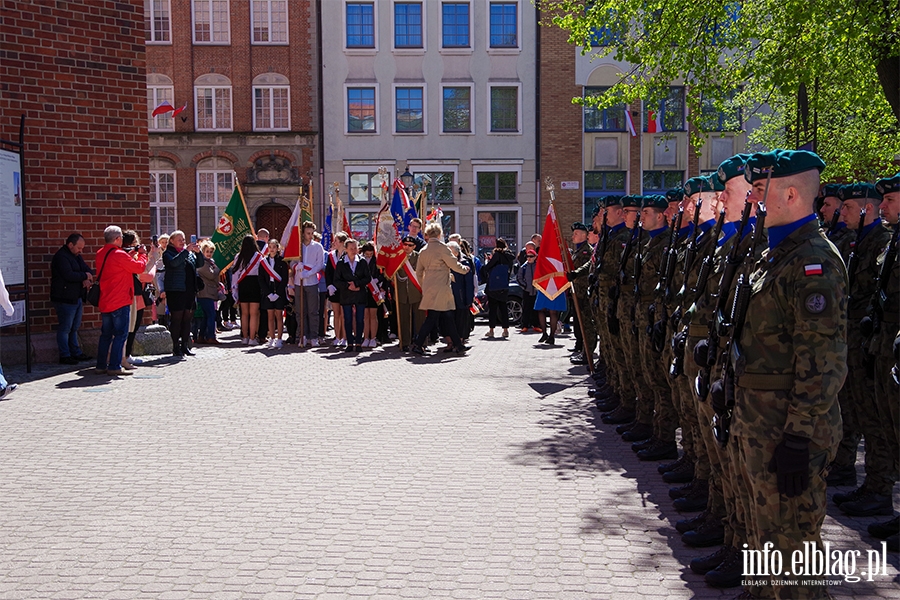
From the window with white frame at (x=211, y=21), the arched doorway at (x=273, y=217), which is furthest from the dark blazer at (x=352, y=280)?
the window with white frame at (x=211, y=21)

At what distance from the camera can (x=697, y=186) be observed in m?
6.64

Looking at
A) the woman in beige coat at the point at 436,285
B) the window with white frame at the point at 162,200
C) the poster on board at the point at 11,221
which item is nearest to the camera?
the poster on board at the point at 11,221

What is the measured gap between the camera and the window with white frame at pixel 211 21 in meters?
36.1

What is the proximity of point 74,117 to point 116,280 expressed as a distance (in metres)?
3.37

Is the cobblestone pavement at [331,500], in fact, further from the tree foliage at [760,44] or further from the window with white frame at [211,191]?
the window with white frame at [211,191]

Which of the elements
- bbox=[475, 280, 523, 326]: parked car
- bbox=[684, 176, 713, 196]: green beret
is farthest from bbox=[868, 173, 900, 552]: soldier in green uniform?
bbox=[475, 280, 523, 326]: parked car

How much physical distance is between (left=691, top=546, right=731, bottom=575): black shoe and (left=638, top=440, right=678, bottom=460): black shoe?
8.76 ft

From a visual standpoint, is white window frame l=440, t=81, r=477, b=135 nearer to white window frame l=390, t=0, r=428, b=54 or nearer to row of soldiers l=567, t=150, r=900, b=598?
white window frame l=390, t=0, r=428, b=54

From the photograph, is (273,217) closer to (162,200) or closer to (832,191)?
(162,200)

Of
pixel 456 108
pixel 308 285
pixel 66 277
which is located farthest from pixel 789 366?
pixel 456 108

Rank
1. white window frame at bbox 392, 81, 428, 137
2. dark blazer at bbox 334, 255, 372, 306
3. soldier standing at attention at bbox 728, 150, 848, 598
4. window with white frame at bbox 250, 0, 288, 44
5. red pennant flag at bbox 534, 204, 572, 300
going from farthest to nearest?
1. white window frame at bbox 392, 81, 428, 137
2. window with white frame at bbox 250, 0, 288, 44
3. dark blazer at bbox 334, 255, 372, 306
4. red pennant flag at bbox 534, 204, 572, 300
5. soldier standing at attention at bbox 728, 150, 848, 598

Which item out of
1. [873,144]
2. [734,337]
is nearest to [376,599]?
[734,337]

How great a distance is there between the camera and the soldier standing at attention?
3.92m

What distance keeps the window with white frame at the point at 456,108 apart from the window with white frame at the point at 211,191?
8.94 metres
